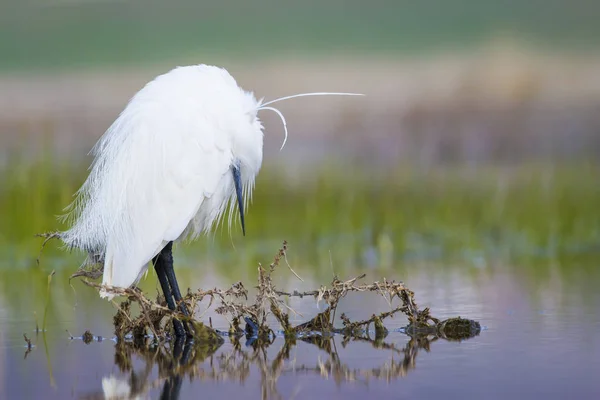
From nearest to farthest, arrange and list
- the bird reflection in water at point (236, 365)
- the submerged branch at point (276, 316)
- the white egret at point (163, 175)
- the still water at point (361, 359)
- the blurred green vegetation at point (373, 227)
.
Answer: the still water at point (361, 359) < the bird reflection in water at point (236, 365) < the submerged branch at point (276, 316) < the white egret at point (163, 175) < the blurred green vegetation at point (373, 227)

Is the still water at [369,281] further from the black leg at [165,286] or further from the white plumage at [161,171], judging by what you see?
the white plumage at [161,171]

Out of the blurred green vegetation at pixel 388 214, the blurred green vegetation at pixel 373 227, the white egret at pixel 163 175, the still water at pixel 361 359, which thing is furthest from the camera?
the blurred green vegetation at pixel 388 214

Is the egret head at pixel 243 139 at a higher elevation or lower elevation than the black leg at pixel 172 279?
higher

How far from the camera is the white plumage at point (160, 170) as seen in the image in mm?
4957

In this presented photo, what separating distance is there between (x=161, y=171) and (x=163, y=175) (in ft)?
0.06

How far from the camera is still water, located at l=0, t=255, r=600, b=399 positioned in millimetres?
3744

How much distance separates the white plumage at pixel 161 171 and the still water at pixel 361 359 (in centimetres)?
45

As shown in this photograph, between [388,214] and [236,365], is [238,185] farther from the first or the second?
[388,214]

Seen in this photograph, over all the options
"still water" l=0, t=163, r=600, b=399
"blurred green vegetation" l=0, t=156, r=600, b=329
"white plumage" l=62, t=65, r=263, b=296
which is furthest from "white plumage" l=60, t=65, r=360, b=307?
"blurred green vegetation" l=0, t=156, r=600, b=329

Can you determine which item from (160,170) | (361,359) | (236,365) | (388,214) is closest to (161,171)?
(160,170)

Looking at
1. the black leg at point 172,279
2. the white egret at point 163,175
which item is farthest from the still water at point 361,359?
the white egret at point 163,175

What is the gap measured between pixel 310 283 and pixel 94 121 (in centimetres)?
696

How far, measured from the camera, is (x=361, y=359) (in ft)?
14.3

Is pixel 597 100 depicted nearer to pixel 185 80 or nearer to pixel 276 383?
pixel 185 80
